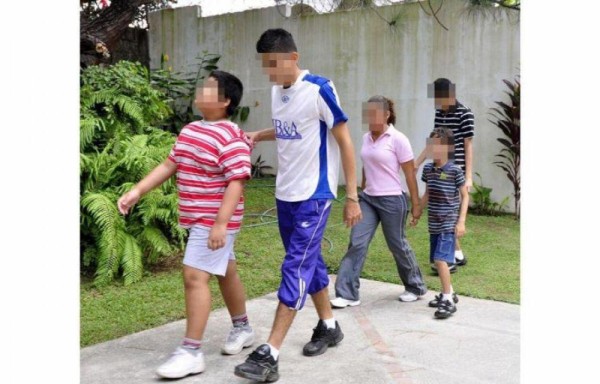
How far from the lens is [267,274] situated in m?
6.31

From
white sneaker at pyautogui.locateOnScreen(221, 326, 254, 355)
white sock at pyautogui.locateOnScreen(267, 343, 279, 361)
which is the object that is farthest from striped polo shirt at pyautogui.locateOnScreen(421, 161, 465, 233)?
white sock at pyautogui.locateOnScreen(267, 343, 279, 361)

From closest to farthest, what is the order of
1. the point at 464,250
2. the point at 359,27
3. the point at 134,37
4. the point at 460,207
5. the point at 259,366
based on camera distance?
the point at 259,366
the point at 460,207
the point at 464,250
the point at 359,27
the point at 134,37

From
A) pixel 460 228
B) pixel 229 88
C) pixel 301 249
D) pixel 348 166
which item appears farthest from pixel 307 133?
pixel 460 228

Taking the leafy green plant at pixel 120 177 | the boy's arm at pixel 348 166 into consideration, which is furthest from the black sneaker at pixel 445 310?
the leafy green plant at pixel 120 177

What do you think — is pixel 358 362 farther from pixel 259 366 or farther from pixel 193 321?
pixel 193 321

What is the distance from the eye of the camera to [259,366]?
368 centimetres

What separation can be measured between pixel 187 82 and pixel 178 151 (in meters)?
8.30

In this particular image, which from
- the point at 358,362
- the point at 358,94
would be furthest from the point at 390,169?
the point at 358,94

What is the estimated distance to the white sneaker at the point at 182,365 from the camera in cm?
378

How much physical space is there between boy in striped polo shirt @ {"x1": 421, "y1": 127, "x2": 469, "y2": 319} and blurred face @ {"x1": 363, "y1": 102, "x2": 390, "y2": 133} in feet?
1.26

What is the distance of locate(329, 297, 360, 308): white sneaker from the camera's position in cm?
526

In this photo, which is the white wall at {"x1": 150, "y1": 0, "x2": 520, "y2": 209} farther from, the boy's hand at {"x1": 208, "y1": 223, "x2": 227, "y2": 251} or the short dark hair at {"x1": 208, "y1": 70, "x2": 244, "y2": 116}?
the boy's hand at {"x1": 208, "y1": 223, "x2": 227, "y2": 251}

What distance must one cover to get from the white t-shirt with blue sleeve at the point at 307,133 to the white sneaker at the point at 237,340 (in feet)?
2.78

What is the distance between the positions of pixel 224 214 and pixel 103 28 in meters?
5.93
